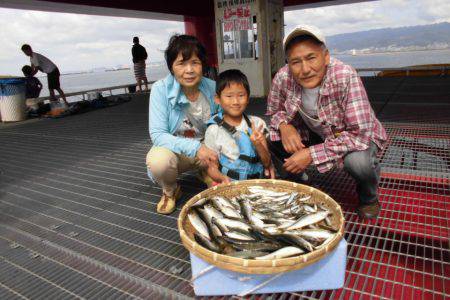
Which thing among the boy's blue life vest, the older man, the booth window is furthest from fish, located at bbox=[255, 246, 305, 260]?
the booth window

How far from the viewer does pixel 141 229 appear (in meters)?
2.36

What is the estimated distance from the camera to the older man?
209cm

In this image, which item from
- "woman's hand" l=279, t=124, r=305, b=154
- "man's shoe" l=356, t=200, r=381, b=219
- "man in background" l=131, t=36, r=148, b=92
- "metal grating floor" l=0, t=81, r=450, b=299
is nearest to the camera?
"metal grating floor" l=0, t=81, r=450, b=299

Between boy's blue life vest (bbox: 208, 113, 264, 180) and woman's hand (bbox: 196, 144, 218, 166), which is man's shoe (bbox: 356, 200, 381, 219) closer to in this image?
boy's blue life vest (bbox: 208, 113, 264, 180)

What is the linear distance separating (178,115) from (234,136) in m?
0.56

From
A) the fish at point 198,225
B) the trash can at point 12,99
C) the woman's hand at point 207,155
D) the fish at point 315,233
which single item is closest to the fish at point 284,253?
the fish at point 315,233

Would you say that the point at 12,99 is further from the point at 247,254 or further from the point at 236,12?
the point at 247,254

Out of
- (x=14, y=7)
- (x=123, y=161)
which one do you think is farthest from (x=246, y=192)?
(x=14, y=7)

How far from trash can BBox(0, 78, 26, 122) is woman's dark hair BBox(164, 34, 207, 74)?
276 inches

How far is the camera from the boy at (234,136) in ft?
8.07

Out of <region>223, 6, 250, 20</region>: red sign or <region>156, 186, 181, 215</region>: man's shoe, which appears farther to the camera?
<region>223, 6, 250, 20</region>: red sign

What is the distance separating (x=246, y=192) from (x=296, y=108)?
0.85 meters

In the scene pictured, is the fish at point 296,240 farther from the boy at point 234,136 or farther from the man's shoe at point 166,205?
the man's shoe at point 166,205

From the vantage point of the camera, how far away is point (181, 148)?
2428mm
